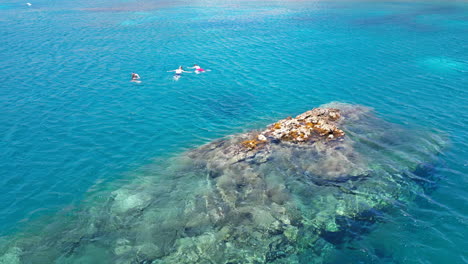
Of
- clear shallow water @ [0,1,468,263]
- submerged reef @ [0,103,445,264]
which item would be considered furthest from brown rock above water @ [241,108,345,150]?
clear shallow water @ [0,1,468,263]

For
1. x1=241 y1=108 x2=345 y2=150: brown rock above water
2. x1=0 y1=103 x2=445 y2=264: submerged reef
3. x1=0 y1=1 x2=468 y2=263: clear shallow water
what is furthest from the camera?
x1=241 y1=108 x2=345 y2=150: brown rock above water

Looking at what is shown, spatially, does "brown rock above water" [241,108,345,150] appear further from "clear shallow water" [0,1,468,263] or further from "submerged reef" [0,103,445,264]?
"clear shallow water" [0,1,468,263]

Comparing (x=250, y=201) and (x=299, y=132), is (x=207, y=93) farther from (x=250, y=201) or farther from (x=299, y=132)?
(x=250, y=201)

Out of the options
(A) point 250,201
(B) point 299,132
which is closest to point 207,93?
(B) point 299,132

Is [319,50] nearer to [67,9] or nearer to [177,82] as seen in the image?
[177,82]

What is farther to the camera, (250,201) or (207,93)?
(207,93)

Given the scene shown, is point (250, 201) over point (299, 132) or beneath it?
beneath
